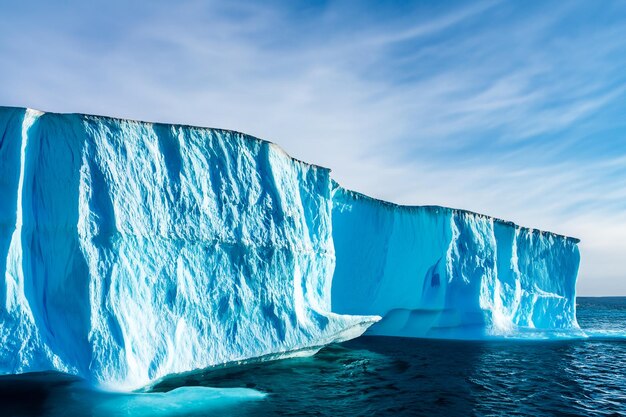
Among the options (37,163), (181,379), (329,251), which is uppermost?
(37,163)

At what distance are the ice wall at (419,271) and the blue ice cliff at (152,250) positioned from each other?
3.80m

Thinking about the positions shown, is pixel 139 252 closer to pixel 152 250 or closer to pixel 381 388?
pixel 152 250

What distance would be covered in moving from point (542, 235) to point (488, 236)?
419cm

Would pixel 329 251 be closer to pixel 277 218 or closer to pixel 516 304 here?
pixel 277 218

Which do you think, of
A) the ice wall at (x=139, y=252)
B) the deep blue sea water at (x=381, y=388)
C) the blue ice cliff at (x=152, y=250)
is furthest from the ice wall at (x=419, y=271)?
the ice wall at (x=139, y=252)

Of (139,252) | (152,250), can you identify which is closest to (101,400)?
(139,252)

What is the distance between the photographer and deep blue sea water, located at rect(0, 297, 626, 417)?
24.5ft

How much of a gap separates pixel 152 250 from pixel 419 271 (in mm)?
12150

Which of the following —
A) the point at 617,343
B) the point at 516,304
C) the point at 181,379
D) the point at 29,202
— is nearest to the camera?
the point at 29,202

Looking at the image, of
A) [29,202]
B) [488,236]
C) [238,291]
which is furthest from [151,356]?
[488,236]

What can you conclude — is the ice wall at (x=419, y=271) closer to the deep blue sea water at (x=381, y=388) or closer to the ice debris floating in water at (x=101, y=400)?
the deep blue sea water at (x=381, y=388)

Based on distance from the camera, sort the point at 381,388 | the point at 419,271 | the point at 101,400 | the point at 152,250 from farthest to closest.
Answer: the point at 419,271 < the point at 381,388 < the point at 152,250 < the point at 101,400

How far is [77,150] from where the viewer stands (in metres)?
8.52

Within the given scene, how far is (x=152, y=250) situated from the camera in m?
9.01
